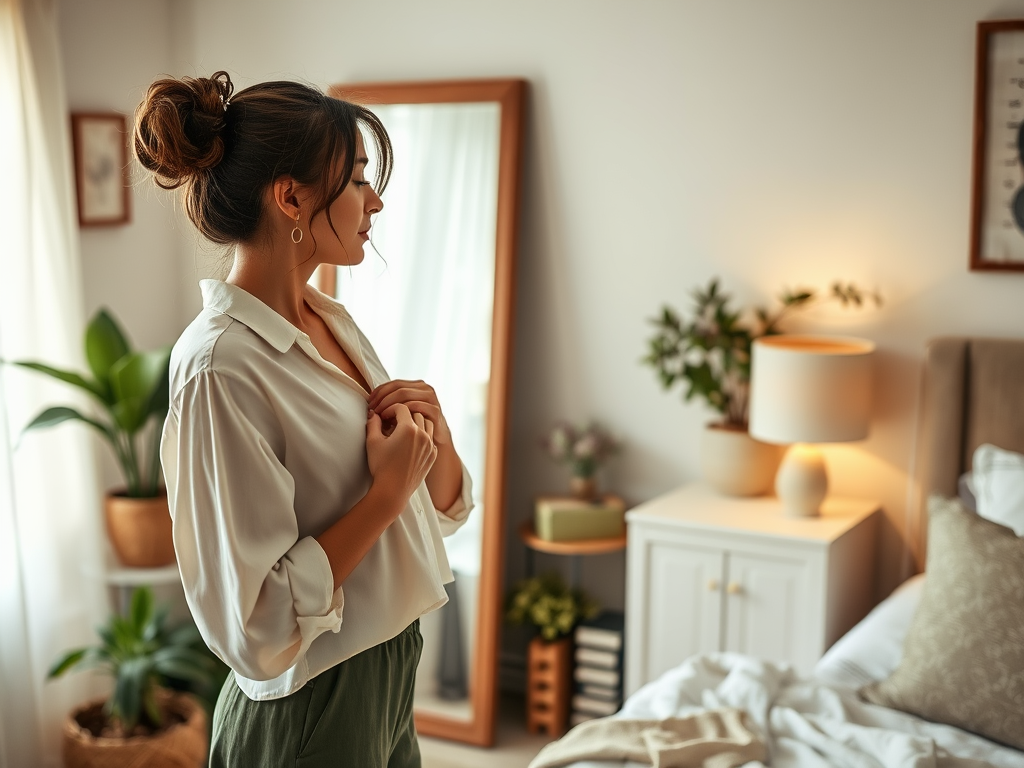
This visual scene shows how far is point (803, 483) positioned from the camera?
2885mm

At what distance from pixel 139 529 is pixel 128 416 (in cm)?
34

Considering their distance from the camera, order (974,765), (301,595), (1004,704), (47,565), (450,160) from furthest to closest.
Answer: (450,160)
(47,565)
(1004,704)
(974,765)
(301,595)

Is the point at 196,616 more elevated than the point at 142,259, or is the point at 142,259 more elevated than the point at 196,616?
the point at 142,259

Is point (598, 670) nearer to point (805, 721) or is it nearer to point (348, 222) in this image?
point (805, 721)

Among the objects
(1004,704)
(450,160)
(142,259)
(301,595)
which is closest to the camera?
(301,595)

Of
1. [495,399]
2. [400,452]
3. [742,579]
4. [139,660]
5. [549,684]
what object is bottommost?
[549,684]

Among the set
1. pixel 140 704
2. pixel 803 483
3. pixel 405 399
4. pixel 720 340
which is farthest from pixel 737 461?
pixel 405 399

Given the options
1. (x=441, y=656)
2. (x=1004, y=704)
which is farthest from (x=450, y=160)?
(x=1004, y=704)

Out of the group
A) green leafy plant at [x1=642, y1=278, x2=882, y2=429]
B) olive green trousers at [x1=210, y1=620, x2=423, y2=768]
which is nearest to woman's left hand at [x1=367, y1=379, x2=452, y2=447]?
olive green trousers at [x1=210, y1=620, x2=423, y2=768]

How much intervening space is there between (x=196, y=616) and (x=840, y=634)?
82.9 inches

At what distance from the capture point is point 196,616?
121cm

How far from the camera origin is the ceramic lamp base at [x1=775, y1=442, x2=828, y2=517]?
2887mm

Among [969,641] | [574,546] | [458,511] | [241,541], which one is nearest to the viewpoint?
[241,541]

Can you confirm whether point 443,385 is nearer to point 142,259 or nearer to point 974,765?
point 142,259
